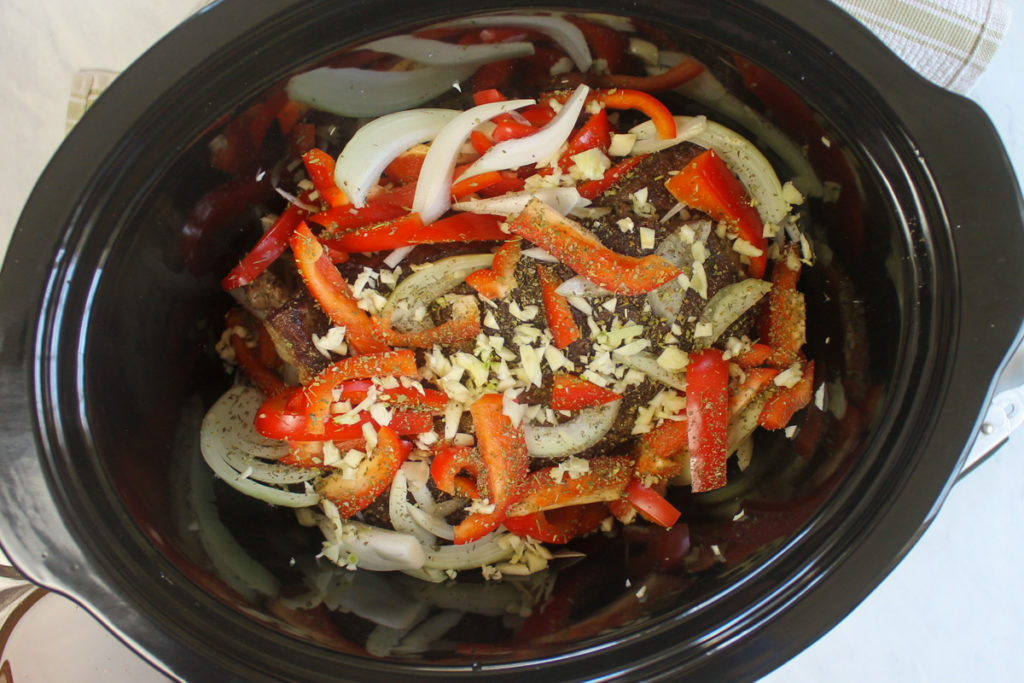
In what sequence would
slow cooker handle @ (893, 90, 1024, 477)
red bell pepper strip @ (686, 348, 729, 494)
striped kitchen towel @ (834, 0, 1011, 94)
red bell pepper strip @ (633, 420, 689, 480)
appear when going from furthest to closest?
striped kitchen towel @ (834, 0, 1011, 94)
red bell pepper strip @ (633, 420, 689, 480)
red bell pepper strip @ (686, 348, 729, 494)
slow cooker handle @ (893, 90, 1024, 477)

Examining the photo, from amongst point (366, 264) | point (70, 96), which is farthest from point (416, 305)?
point (70, 96)

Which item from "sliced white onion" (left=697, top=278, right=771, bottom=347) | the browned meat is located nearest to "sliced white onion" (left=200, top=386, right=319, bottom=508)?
the browned meat

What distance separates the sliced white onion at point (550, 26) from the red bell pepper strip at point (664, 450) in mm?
860

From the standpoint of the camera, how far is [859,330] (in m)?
1.50

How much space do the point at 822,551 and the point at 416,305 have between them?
98cm

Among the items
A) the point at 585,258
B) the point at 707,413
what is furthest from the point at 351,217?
the point at 707,413

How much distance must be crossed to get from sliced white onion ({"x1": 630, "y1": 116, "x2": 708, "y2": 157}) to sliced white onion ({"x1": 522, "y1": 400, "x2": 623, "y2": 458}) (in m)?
0.60

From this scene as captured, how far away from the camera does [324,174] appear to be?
1.62 m

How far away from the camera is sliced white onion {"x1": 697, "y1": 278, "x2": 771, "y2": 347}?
1.54 m

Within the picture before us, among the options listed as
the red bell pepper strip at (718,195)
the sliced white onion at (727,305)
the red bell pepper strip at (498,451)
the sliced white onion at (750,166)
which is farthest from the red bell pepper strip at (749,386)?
the red bell pepper strip at (498,451)

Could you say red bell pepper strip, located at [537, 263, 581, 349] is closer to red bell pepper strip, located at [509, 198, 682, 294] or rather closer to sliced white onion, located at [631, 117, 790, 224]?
red bell pepper strip, located at [509, 198, 682, 294]

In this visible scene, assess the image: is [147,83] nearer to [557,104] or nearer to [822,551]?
[557,104]

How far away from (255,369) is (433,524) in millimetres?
607

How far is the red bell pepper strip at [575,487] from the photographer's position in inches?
→ 62.9
